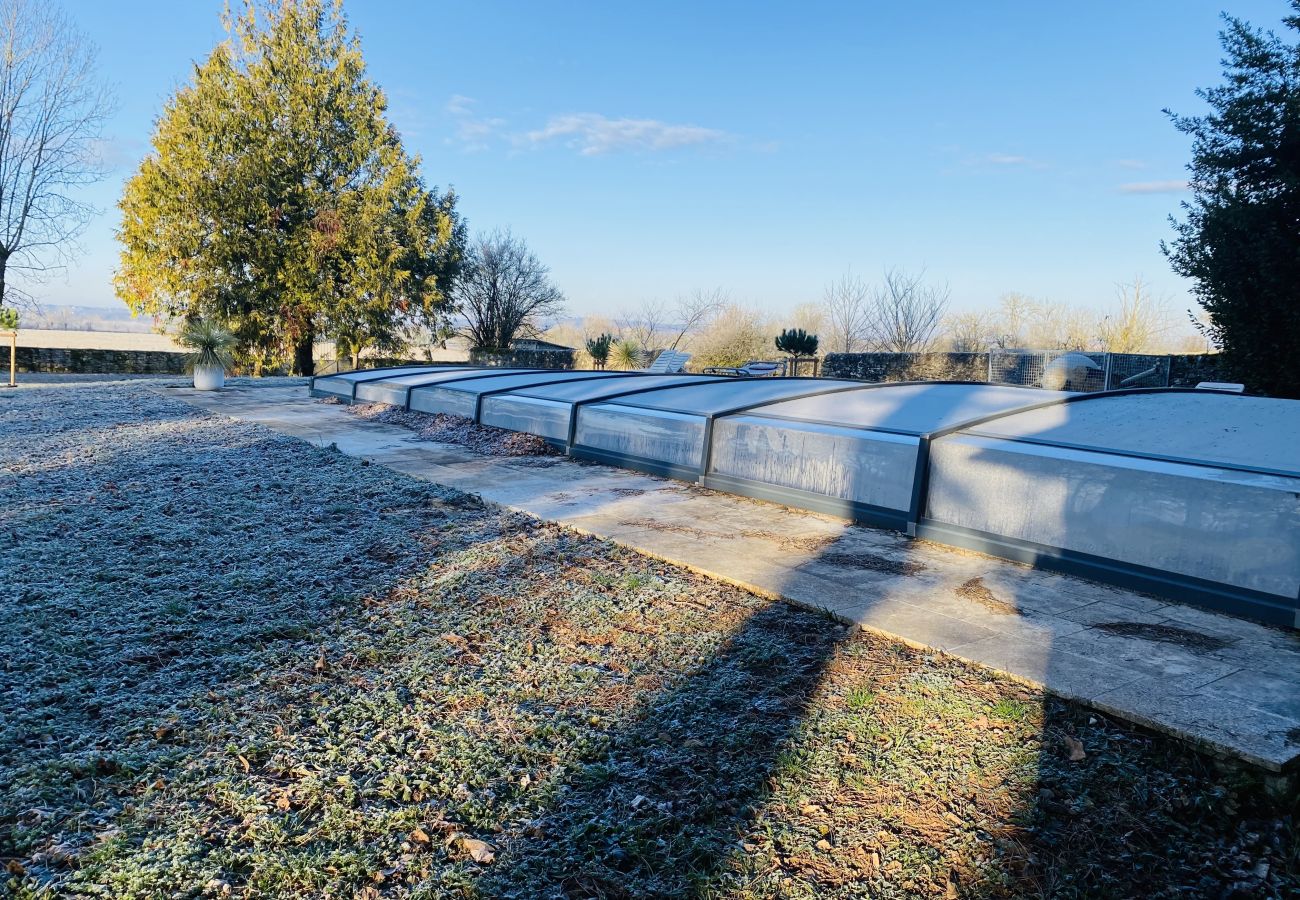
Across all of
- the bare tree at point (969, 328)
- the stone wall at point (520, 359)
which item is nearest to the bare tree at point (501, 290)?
the stone wall at point (520, 359)

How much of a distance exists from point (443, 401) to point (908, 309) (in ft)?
76.0

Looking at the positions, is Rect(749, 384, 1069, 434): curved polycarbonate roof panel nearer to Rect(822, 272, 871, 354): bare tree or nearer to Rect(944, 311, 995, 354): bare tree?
Rect(944, 311, 995, 354): bare tree

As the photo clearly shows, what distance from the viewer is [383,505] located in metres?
4.88

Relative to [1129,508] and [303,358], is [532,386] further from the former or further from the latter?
[303,358]

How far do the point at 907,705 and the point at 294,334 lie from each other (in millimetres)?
21468

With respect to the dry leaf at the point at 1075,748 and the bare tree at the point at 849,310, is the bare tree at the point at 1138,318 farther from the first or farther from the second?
the dry leaf at the point at 1075,748

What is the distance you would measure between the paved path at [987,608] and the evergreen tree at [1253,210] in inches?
331

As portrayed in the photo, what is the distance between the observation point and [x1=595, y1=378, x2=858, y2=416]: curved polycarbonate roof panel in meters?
6.37

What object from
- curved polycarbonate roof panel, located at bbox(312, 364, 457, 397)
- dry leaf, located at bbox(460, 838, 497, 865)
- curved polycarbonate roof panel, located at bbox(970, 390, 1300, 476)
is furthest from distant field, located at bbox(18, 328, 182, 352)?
dry leaf, located at bbox(460, 838, 497, 865)

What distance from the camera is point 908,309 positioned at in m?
28.7

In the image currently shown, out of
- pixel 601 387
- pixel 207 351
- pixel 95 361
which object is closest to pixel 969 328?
pixel 601 387

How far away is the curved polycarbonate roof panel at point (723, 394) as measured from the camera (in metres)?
6.37

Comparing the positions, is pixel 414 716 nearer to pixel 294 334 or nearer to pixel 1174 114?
pixel 1174 114

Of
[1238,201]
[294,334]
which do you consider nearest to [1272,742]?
[1238,201]
